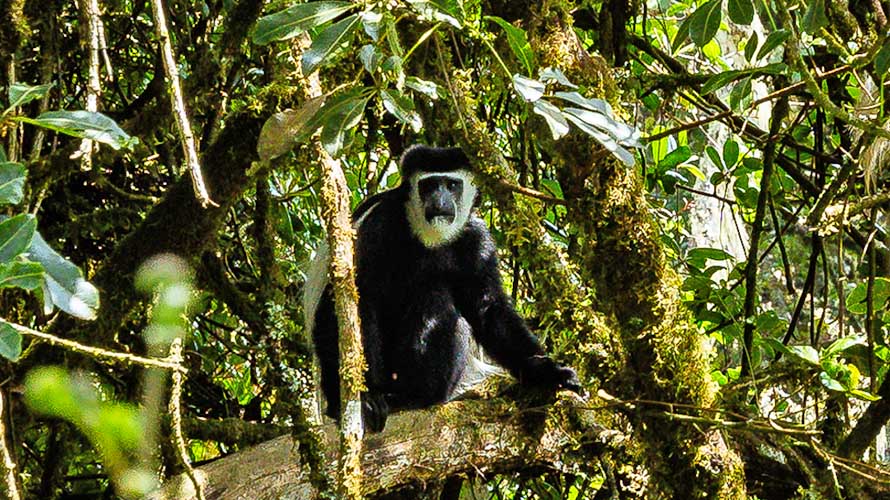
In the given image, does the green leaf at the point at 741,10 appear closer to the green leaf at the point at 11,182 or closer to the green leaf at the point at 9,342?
the green leaf at the point at 11,182

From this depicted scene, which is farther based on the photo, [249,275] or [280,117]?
[249,275]

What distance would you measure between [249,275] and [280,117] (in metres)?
1.92

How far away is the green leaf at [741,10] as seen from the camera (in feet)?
7.67

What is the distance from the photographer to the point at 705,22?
2395 millimetres

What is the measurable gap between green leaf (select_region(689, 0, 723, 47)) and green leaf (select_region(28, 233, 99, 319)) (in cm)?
164

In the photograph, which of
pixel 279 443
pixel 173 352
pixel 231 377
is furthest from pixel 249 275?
pixel 173 352

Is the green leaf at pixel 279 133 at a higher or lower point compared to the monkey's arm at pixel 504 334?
higher

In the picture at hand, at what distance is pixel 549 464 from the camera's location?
2816 mm

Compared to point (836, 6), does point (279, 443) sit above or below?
below

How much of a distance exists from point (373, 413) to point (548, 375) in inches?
21.7

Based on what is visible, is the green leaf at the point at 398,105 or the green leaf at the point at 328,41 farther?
the green leaf at the point at 398,105

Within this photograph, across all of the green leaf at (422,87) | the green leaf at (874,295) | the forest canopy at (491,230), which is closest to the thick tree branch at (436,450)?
the forest canopy at (491,230)

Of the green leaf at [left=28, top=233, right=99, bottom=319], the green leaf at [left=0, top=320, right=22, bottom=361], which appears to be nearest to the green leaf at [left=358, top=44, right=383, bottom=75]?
the green leaf at [left=28, top=233, right=99, bottom=319]

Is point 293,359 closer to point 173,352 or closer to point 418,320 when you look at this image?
point 418,320
